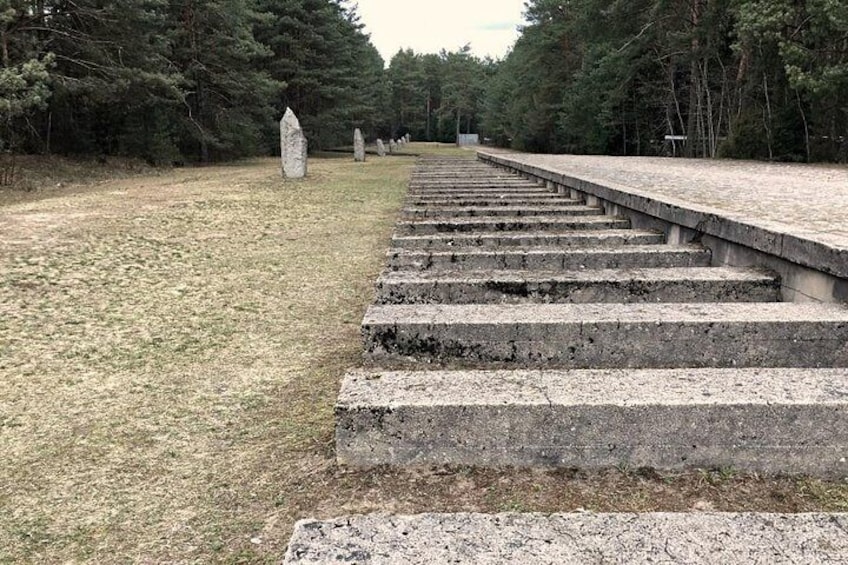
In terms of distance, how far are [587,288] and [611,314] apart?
677mm

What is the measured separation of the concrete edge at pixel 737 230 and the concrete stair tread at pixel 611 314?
0.23 meters

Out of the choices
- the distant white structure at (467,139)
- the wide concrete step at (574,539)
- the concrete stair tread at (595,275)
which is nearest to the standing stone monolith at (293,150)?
the concrete stair tread at (595,275)

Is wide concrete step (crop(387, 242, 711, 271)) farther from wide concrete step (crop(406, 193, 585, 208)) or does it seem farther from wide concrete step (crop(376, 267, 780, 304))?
wide concrete step (crop(406, 193, 585, 208))

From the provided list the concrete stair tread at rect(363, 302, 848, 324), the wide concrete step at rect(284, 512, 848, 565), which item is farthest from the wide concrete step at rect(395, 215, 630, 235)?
the wide concrete step at rect(284, 512, 848, 565)

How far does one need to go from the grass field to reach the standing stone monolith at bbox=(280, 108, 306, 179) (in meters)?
9.09

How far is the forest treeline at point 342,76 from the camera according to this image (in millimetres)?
13461

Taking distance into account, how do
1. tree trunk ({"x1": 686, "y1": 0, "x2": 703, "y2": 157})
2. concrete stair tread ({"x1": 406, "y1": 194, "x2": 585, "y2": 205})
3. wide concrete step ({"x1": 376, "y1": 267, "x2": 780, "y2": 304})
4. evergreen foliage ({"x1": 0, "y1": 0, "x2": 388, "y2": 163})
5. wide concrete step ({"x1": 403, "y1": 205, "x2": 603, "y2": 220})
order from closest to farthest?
wide concrete step ({"x1": 376, "y1": 267, "x2": 780, "y2": 304})
wide concrete step ({"x1": 403, "y1": 205, "x2": 603, "y2": 220})
concrete stair tread ({"x1": 406, "y1": 194, "x2": 585, "y2": 205})
evergreen foliage ({"x1": 0, "y1": 0, "x2": 388, "y2": 163})
tree trunk ({"x1": 686, "y1": 0, "x2": 703, "y2": 157})

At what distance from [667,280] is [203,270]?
369 cm

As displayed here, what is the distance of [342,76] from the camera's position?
3073 cm

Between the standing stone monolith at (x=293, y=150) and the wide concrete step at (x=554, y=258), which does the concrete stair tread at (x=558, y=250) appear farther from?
the standing stone monolith at (x=293, y=150)

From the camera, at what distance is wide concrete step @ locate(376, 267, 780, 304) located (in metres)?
3.03

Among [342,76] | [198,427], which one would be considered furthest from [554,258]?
[342,76]

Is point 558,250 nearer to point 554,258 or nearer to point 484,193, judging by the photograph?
point 554,258

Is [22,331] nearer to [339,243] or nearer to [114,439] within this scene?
[114,439]
